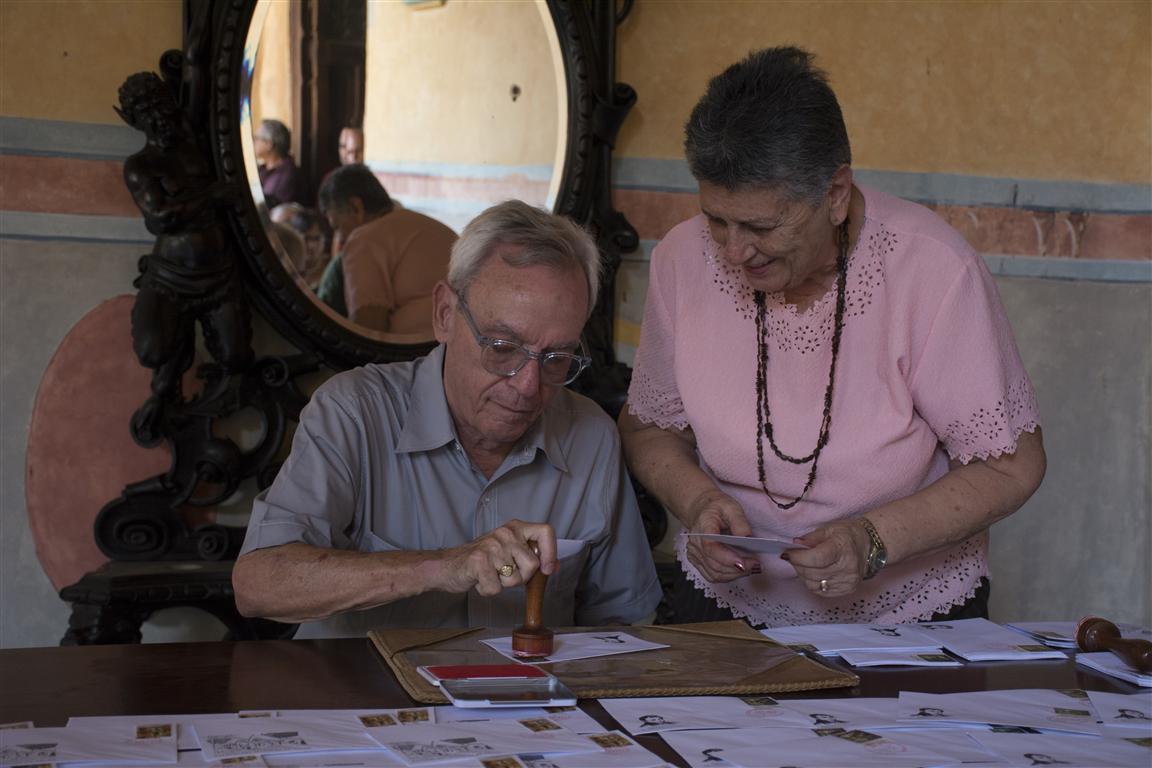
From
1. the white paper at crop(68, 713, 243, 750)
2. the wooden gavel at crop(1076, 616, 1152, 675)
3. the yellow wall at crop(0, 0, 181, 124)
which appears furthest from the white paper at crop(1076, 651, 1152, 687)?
the yellow wall at crop(0, 0, 181, 124)

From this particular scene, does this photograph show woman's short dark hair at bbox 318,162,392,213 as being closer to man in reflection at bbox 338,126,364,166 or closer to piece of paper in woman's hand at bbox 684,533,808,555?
man in reflection at bbox 338,126,364,166

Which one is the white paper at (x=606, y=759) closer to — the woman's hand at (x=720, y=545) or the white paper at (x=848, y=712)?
the white paper at (x=848, y=712)

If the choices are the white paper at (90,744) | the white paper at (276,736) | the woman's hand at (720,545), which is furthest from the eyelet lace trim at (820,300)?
the white paper at (90,744)

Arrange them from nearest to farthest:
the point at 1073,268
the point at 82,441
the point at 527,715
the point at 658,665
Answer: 1. the point at 527,715
2. the point at 658,665
3. the point at 82,441
4. the point at 1073,268

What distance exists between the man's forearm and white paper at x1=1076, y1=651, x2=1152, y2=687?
101 cm

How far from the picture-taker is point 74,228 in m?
3.53

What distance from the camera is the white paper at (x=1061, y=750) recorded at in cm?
151

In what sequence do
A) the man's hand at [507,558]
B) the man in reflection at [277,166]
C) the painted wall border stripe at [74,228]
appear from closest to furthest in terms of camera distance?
the man's hand at [507,558]
the painted wall border stripe at [74,228]
the man in reflection at [277,166]

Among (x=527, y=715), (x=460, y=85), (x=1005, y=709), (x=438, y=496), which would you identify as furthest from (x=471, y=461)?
(x=460, y=85)

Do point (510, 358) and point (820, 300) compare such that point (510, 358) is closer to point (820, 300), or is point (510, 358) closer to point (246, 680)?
point (820, 300)

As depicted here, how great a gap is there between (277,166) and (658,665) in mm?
2266

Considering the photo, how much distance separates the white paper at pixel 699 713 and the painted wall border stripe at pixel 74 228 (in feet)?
8.03

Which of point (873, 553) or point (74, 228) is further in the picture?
point (74, 228)

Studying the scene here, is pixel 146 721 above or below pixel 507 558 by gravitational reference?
below
